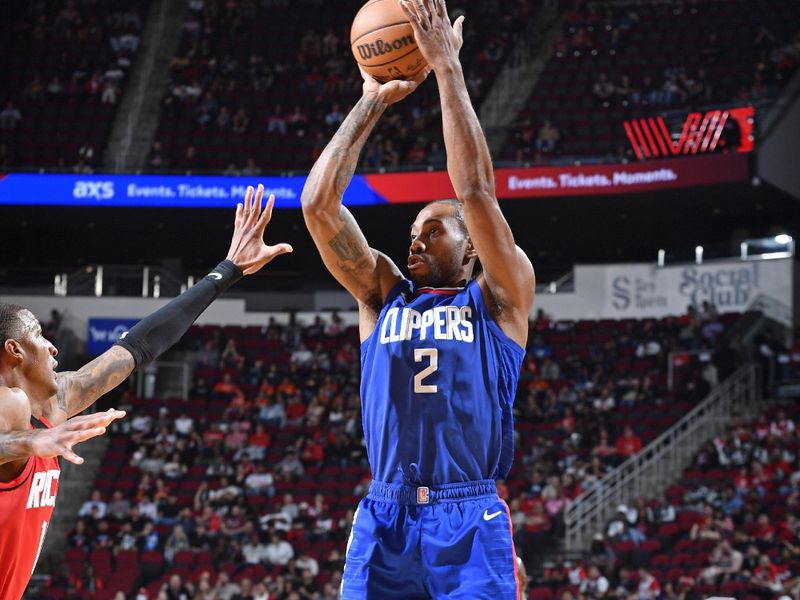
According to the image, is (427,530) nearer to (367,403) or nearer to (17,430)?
(367,403)

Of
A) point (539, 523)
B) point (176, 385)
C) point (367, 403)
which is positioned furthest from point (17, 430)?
point (176, 385)

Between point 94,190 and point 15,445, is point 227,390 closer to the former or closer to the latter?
point 94,190

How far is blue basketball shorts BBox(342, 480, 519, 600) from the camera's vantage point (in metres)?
3.83

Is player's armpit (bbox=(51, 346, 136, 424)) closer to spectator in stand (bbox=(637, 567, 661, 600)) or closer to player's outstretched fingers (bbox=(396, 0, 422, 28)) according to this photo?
player's outstretched fingers (bbox=(396, 0, 422, 28))

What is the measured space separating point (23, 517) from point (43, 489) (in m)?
0.14

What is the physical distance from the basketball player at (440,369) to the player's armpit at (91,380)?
2.92ft

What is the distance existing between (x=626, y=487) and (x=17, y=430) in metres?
15.1

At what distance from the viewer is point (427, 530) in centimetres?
391

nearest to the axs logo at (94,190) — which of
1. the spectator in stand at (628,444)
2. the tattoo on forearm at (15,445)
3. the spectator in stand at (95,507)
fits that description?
the spectator in stand at (95,507)

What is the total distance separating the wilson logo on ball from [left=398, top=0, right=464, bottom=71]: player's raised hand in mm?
264

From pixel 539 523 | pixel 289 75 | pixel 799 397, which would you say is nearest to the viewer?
pixel 539 523

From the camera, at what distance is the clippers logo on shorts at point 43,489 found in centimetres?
359

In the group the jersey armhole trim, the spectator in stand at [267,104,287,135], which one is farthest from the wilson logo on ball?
the spectator in stand at [267,104,287,135]

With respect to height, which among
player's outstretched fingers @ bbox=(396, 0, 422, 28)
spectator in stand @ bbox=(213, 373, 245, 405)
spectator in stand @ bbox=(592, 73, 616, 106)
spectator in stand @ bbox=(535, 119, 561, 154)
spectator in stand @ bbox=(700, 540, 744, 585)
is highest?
spectator in stand @ bbox=(592, 73, 616, 106)
